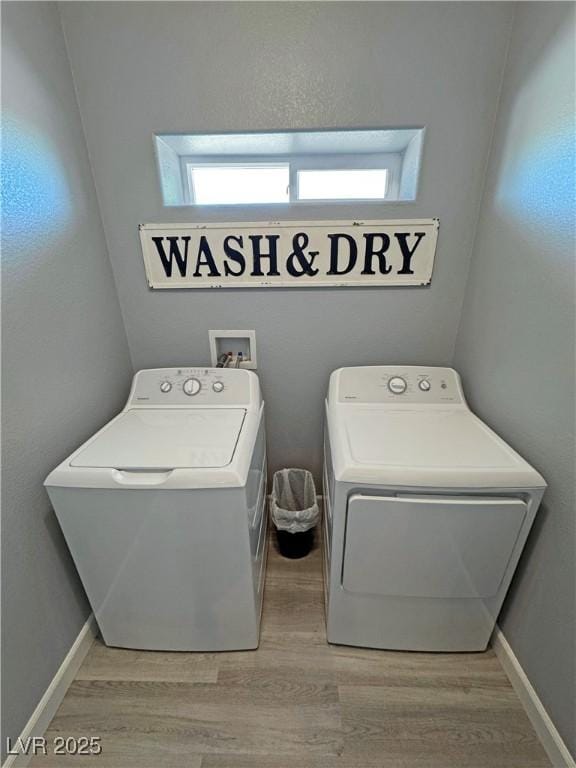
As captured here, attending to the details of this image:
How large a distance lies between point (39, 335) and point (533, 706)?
196 cm

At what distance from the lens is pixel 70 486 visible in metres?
0.89

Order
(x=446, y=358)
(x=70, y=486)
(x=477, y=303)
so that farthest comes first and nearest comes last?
1. (x=446, y=358)
2. (x=477, y=303)
3. (x=70, y=486)

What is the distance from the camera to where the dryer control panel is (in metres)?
1.34

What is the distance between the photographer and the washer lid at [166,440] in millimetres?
935

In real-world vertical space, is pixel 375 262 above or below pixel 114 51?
below

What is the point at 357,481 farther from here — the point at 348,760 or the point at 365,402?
the point at 348,760

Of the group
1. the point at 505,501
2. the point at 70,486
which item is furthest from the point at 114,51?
the point at 505,501

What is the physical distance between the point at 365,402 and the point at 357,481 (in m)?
0.51

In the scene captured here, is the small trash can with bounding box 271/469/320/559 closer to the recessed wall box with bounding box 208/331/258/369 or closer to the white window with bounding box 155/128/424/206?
the recessed wall box with bounding box 208/331/258/369

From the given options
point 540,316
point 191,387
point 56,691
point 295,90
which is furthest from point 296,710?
point 295,90

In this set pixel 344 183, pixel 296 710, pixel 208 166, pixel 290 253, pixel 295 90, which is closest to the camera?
pixel 296 710

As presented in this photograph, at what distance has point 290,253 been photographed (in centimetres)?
134

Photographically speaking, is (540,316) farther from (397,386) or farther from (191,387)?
(191,387)

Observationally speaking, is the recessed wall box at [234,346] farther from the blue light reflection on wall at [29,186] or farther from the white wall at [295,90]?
the blue light reflection on wall at [29,186]
